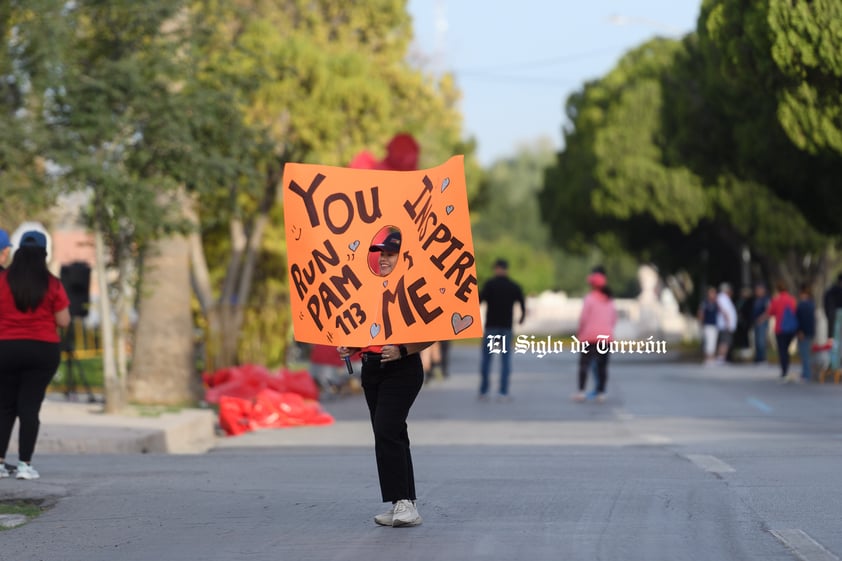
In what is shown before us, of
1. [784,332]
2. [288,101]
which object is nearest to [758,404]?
[784,332]

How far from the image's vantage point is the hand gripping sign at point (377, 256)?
8.84 meters

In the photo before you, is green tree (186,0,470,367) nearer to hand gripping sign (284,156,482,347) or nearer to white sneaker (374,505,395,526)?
hand gripping sign (284,156,482,347)

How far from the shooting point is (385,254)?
8977mm

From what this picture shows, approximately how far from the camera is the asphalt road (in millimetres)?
8031

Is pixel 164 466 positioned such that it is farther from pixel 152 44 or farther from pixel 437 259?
pixel 152 44

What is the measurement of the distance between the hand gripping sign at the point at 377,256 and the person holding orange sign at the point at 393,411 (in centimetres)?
9

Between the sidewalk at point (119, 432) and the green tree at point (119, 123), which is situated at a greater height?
the green tree at point (119, 123)

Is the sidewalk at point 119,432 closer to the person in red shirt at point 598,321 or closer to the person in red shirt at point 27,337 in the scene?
the person in red shirt at point 27,337

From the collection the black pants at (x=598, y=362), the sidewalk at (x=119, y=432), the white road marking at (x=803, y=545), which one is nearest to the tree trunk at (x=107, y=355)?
the sidewalk at (x=119, y=432)

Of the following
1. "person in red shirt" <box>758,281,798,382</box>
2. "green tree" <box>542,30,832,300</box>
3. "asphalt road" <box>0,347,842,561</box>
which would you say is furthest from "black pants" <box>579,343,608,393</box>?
"person in red shirt" <box>758,281,798,382</box>

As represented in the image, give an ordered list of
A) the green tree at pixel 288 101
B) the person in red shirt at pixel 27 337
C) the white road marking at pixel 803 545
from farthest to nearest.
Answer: the green tree at pixel 288 101 → the person in red shirt at pixel 27 337 → the white road marking at pixel 803 545

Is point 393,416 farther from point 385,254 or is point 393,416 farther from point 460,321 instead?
point 385,254

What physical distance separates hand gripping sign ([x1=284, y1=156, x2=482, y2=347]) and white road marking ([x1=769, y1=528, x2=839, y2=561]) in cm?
204

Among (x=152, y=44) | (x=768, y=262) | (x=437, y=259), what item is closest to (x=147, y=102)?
(x=152, y=44)
